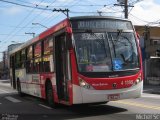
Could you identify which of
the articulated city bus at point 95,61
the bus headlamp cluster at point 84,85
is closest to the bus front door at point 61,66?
the articulated city bus at point 95,61

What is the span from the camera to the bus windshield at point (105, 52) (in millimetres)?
12477

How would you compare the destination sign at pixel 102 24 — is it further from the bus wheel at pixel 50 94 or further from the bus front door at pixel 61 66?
the bus wheel at pixel 50 94

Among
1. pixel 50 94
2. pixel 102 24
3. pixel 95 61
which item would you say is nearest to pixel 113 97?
pixel 95 61

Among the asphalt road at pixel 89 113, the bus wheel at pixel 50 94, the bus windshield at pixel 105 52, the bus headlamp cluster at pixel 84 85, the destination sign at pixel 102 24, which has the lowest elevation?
the asphalt road at pixel 89 113

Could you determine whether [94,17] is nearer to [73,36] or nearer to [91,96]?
[73,36]

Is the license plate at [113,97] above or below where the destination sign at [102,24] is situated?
below

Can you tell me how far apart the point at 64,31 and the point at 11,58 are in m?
14.2

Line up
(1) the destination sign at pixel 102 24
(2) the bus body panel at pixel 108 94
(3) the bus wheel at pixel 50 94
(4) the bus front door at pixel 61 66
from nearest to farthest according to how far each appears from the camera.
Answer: (2) the bus body panel at pixel 108 94
(1) the destination sign at pixel 102 24
(4) the bus front door at pixel 61 66
(3) the bus wheel at pixel 50 94

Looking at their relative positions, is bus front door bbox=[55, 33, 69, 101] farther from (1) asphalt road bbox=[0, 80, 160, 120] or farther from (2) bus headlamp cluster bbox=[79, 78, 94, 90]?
(2) bus headlamp cluster bbox=[79, 78, 94, 90]

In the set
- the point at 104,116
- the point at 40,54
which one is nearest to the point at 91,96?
the point at 104,116

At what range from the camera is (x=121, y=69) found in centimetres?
1273

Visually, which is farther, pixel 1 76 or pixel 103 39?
pixel 1 76

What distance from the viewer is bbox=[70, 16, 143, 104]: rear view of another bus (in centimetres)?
1230

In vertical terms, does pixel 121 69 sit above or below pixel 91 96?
above
